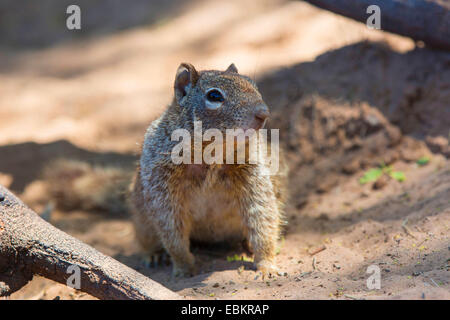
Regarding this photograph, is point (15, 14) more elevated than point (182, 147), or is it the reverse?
point (15, 14)

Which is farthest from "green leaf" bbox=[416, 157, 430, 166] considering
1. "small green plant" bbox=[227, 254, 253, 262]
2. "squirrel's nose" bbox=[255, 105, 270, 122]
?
"squirrel's nose" bbox=[255, 105, 270, 122]

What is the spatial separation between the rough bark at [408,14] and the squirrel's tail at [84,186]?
10.6 feet

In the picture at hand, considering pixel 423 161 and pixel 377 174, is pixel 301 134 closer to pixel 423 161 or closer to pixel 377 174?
pixel 377 174

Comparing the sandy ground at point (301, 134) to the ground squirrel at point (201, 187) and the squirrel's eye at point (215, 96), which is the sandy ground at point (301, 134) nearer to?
the ground squirrel at point (201, 187)

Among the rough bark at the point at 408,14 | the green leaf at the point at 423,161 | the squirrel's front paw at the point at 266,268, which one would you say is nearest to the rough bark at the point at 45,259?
the squirrel's front paw at the point at 266,268

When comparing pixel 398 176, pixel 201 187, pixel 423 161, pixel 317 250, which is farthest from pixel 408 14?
pixel 201 187

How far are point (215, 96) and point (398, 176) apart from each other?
2578mm

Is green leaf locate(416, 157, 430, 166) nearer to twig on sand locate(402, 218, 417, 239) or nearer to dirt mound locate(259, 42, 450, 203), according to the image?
dirt mound locate(259, 42, 450, 203)

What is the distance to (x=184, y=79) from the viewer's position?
12.0 ft

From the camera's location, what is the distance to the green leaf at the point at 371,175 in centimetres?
506
